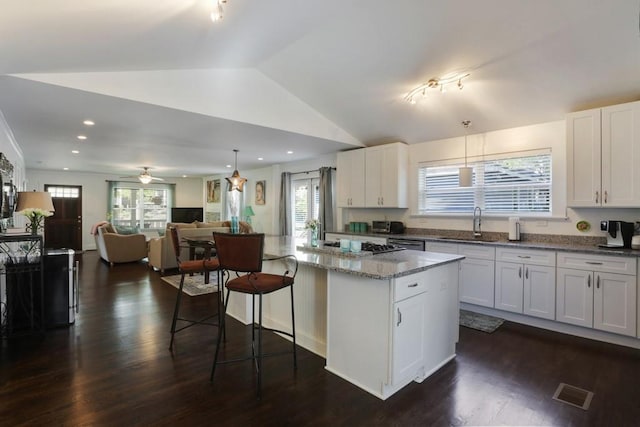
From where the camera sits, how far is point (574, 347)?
3.10m

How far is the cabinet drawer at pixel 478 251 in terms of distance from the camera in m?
3.93

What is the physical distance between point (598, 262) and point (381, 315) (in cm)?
262

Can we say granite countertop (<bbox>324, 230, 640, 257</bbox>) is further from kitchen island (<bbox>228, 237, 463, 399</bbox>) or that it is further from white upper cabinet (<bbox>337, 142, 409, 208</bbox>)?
kitchen island (<bbox>228, 237, 463, 399</bbox>)

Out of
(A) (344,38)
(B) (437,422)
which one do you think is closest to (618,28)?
(A) (344,38)

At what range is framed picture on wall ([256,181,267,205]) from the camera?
861cm

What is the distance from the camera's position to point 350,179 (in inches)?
228

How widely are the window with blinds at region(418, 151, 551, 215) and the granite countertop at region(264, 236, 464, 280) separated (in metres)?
2.13

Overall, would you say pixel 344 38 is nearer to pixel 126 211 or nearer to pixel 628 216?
pixel 628 216

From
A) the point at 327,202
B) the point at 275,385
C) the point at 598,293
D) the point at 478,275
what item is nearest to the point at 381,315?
the point at 275,385

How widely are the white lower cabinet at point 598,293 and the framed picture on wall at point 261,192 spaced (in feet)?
21.9

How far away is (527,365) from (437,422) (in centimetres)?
130

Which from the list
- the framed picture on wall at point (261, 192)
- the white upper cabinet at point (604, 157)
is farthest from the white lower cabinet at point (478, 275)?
the framed picture on wall at point (261, 192)

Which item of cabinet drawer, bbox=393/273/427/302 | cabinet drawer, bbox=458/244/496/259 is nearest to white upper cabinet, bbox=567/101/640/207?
cabinet drawer, bbox=458/244/496/259

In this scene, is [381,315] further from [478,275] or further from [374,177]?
[374,177]
